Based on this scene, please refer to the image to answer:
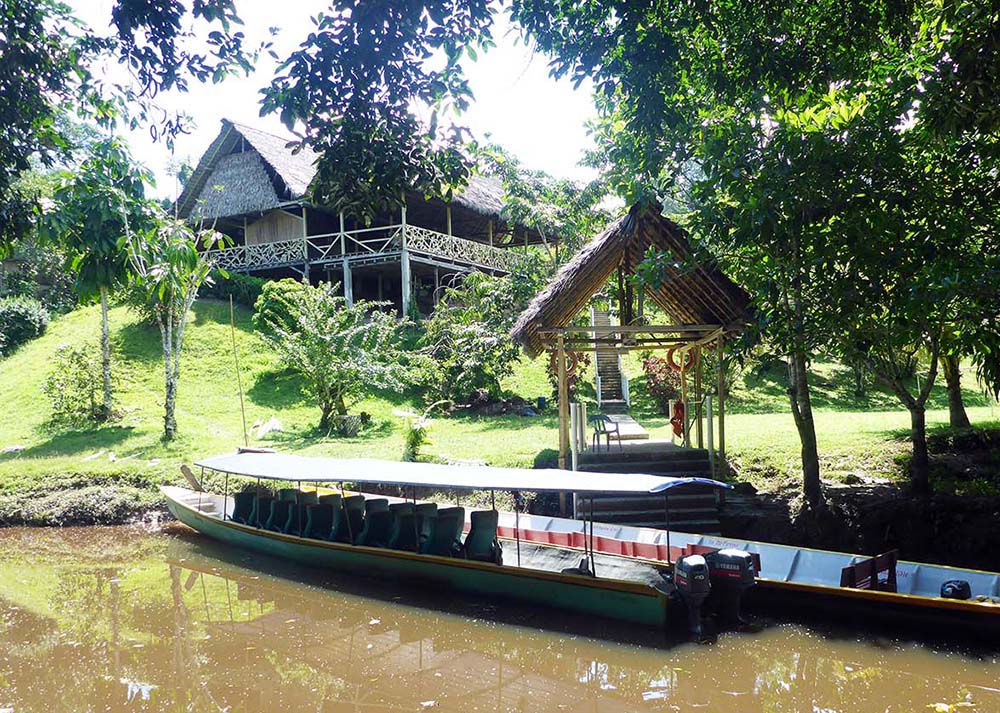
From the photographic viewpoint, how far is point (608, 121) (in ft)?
37.1

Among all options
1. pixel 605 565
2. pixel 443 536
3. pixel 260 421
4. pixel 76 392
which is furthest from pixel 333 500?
pixel 76 392

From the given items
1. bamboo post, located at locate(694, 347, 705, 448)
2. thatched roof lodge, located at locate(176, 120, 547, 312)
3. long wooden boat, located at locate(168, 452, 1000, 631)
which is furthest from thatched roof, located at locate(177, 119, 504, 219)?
long wooden boat, located at locate(168, 452, 1000, 631)

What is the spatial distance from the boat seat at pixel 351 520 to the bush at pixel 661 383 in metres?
11.7

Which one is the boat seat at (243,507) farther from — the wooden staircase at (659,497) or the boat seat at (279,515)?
the wooden staircase at (659,497)

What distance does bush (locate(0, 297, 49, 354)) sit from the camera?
23.5 metres

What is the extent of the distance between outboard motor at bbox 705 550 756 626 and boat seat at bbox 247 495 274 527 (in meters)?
6.53

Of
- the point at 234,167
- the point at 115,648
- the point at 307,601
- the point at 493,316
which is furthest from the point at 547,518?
the point at 234,167

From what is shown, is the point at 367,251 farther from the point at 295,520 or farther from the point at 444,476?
the point at 444,476

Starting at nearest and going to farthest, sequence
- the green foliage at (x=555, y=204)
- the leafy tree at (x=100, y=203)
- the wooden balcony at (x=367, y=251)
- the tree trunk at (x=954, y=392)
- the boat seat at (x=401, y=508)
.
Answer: the leafy tree at (x=100, y=203), the boat seat at (x=401, y=508), the tree trunk at (x=954, y=392), the green foliage at (x=555, y=204), the wooden balcony at (x=367, y=251)

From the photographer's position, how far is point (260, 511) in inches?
440

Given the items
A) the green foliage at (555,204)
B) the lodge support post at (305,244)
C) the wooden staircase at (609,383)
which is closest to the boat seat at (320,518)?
the wooden staircase at (609,383)

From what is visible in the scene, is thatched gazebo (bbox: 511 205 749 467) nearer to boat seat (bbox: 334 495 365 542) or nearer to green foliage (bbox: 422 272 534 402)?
boat seat (bbox: 334 495 365 542)

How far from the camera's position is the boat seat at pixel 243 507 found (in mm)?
11455

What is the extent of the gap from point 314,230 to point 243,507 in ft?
52.4
